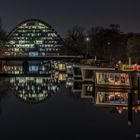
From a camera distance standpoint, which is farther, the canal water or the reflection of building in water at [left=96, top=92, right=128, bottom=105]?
the reflection of building in water at [left=96, top=92, right=128, bottom=105]

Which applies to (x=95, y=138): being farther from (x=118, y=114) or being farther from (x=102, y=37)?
(x=102, y=37)

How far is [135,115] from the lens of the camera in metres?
28.5

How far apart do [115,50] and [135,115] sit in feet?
202

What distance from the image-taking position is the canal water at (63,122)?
22603mm

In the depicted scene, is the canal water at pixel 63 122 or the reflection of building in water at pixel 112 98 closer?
the canal water at pixel 63 122

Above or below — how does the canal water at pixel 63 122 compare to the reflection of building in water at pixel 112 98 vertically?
below

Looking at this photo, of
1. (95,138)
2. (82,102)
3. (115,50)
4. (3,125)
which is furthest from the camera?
(115,50)

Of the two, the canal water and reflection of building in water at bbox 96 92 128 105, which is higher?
reflection of building in water at bbox 96 92 128 105

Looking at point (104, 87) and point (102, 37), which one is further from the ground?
point (102, 37)

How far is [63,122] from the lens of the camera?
87.7 feet

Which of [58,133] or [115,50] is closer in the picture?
[58,133]

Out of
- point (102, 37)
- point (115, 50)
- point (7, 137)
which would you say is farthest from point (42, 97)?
point (102, 37)

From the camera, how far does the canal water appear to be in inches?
890

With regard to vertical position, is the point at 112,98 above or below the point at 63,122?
above
